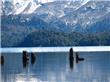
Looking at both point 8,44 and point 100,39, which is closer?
point 100,39

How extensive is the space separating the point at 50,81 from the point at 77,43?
147m

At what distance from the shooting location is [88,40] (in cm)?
18288

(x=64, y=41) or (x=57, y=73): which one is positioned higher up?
(x=57, y=73)

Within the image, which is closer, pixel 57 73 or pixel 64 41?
pixel 57 73

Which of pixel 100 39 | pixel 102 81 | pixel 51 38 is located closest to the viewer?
pixel 102 81

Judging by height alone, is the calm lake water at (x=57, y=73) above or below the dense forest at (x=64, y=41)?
above

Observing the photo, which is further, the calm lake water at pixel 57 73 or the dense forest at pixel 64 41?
the dense forest at pixel 64 41

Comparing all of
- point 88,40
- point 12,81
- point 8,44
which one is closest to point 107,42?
point 88,40

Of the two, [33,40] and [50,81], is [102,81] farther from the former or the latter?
[33,40]

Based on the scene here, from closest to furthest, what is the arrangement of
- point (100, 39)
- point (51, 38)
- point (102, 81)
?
1. point (102, 81)
2. point (100, 39)
3. point (51, 38)

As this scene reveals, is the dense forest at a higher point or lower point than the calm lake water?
lower

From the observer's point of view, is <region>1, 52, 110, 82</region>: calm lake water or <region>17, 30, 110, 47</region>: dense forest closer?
<region>1, 52, 110, 82</region>: calm lake water

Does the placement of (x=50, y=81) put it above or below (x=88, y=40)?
above

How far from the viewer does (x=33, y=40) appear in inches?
7387
